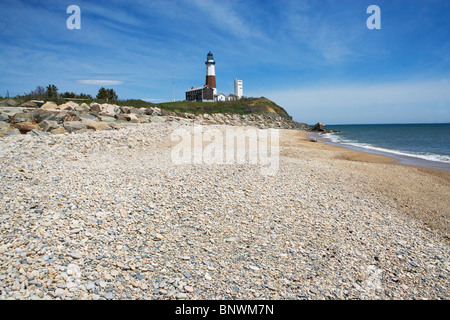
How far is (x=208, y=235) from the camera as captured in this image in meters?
5.43

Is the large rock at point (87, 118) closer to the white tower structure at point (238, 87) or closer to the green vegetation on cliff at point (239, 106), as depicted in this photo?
the green vegetation on cliff at point (239, 106)

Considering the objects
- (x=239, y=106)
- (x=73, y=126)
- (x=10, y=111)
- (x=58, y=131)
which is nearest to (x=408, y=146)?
(x=73, y=126)

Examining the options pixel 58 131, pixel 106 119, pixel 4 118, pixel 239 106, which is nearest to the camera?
pixel 58 131

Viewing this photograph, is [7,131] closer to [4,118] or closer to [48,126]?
[48,126]

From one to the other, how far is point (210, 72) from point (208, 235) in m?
70.1

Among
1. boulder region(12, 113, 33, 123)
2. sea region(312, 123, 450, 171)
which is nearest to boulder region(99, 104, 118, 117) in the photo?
boulder region(12, 113, 33, 123)

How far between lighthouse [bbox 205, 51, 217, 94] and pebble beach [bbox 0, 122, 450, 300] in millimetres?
64069

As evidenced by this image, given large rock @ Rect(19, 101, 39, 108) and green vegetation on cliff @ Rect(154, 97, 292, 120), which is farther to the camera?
green vegetation on cliff @ Rect(154, 97, 292, 120)

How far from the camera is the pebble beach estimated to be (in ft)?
13.2

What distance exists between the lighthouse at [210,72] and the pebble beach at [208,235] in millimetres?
Answer: 64069

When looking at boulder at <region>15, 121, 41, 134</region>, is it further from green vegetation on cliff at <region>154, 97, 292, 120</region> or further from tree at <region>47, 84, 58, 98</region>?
green vegetation on cliff at <region>154, 97, 292, 120</region>

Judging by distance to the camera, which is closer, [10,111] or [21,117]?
[21,117]
